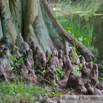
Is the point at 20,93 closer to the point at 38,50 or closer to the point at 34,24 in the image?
the point at 38,50

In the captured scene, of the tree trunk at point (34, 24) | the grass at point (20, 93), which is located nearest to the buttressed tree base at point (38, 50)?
the tree trunk at point (34, 24)

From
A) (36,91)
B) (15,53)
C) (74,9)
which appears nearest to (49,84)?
(36,91)

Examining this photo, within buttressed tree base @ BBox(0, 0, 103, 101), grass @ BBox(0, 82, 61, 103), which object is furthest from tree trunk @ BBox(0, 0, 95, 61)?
grass @ BBox(0, 82, 61, 103)

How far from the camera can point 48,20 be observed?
18.8ft

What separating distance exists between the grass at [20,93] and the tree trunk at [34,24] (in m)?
1.92

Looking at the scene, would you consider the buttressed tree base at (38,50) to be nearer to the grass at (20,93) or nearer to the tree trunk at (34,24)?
the tree trunk at (34,24)

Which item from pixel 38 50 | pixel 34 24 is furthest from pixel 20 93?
pixel 34 24

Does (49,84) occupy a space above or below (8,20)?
below

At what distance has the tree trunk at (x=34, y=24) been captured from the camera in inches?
192

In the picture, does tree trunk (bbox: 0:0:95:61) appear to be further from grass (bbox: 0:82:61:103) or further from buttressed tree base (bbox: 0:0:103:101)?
grass (bbox: 0:82:61:103)

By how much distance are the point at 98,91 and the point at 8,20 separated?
3.01 meters

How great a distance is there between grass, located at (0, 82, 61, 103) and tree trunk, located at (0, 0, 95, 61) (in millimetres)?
1924

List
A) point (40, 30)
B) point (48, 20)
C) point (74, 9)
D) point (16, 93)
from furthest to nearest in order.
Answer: point (74, 9), point (48, 20), point (40, 30), point (16, 93)

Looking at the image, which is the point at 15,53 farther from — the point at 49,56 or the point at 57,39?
the point at 57,39
